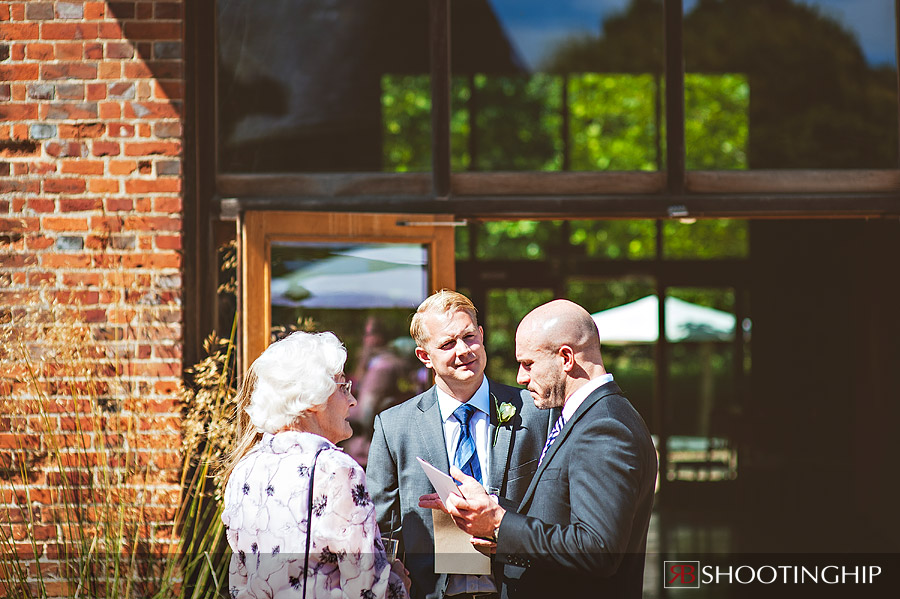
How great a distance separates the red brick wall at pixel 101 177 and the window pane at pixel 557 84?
5.85 m

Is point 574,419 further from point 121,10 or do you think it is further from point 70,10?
point 70,10

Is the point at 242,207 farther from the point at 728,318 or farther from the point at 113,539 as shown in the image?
the point at 728,318

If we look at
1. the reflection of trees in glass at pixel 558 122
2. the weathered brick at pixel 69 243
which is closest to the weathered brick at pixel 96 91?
the weathered brick at pixel 69 243

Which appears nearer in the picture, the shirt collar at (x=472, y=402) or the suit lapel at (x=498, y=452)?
the suit lapel at (x=498, y=452)

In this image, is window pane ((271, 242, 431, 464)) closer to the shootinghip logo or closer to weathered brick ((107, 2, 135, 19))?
weathered brick ((107, 2, 135, 19))

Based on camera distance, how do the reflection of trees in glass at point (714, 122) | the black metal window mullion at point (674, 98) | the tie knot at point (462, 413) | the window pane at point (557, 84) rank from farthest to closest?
the reflection of trees in glass at point (714, 122), the window pane at point (557, 84), the black metal window mullion at point (674, 98), the tie knot at point (462, 413)

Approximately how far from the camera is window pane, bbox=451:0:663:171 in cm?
950

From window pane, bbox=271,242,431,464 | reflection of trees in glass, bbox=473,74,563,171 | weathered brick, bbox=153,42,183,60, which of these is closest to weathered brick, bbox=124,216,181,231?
window pane, bbox=271,242,431,464

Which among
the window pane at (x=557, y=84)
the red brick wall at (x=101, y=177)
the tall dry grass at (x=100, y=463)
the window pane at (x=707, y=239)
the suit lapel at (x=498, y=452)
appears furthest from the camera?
the window pane at (x=707, y=239)

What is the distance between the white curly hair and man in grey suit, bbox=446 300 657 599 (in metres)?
0.49

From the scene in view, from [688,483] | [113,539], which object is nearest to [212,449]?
[113,539]

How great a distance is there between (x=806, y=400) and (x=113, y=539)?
8.57 meters

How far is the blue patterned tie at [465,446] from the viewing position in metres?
2.99

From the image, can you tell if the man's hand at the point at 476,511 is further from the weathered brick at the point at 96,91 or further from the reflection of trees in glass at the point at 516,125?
the reflection of trees in glass at the point at 516,125
